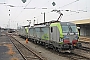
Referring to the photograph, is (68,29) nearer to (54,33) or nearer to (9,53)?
(54,33)

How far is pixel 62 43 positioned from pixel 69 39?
78 centimetres

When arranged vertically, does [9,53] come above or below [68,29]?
below

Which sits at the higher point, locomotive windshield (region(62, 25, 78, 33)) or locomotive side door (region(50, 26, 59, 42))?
locomotive windshield (region(62, 25, 78, 33))

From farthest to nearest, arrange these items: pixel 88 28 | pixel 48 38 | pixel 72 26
Answer: pixel 88 28
pixel 48 38
pixel 72 26

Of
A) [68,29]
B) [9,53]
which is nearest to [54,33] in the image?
[68,29]

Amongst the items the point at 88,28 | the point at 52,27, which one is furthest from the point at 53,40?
the point at 88,28

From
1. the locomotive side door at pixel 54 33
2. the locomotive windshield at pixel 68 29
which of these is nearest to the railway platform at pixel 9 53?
the locomotive side door at pixel 54 33

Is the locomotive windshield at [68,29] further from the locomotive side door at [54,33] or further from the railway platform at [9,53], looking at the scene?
the railway platform at [9,53]

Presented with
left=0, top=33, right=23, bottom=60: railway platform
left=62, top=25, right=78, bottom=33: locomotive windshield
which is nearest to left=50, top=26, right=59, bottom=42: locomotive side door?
left=62, top=25, right=78, bottom=33: locomotive windshield

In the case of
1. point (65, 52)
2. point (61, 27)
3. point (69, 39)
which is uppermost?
→ point (61, 27)

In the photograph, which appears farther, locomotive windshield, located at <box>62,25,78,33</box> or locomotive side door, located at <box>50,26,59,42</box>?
locomotive side door, located at <box>50,26,59,42</box>

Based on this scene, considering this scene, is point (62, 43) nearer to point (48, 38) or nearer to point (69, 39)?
point (69, 39)

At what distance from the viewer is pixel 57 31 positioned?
17531 mm

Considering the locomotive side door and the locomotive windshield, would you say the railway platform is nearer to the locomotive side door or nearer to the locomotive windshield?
the locomotive side door
